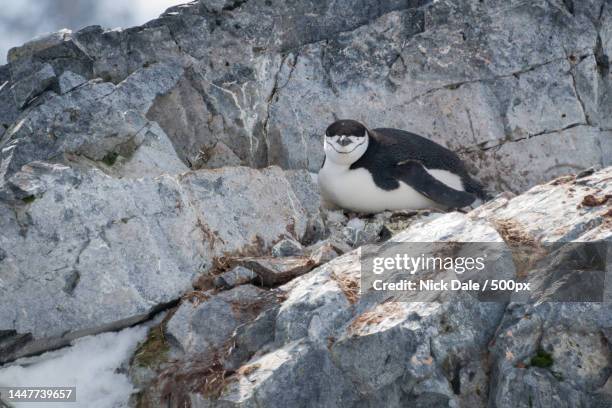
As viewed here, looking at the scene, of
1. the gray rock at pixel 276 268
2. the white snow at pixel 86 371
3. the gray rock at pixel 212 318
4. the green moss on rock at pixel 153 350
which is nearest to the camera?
the white snow at pixel 86 371

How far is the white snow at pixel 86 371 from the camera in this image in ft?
21.9

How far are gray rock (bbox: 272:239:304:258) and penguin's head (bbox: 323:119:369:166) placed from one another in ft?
5.85

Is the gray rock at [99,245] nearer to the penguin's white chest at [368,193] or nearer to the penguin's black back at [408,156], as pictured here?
the penguin's white chest at [368,193]

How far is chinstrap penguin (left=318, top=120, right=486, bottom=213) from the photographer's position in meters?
9.69

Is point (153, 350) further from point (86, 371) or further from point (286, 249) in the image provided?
point (286, 249)

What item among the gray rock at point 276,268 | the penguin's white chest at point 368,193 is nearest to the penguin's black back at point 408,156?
the penguin's white chest at point 368,193

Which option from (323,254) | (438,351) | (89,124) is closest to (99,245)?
(323,254)

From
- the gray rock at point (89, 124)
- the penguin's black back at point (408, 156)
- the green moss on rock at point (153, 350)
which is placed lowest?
the green moss on rock at point (153, 350)

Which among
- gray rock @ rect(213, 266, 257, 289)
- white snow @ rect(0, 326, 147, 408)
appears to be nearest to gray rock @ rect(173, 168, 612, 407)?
white snow @ rect(0, 326, 147, 408)

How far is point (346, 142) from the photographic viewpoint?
9695 mm

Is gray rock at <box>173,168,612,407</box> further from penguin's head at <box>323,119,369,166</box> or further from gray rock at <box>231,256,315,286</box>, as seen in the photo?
penguin's head at <box>323,119,369,166</box>

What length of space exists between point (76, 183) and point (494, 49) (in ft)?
21.3

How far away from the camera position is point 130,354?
23.0 feet

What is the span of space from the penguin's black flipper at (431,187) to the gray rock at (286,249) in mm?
Answer: 1955
